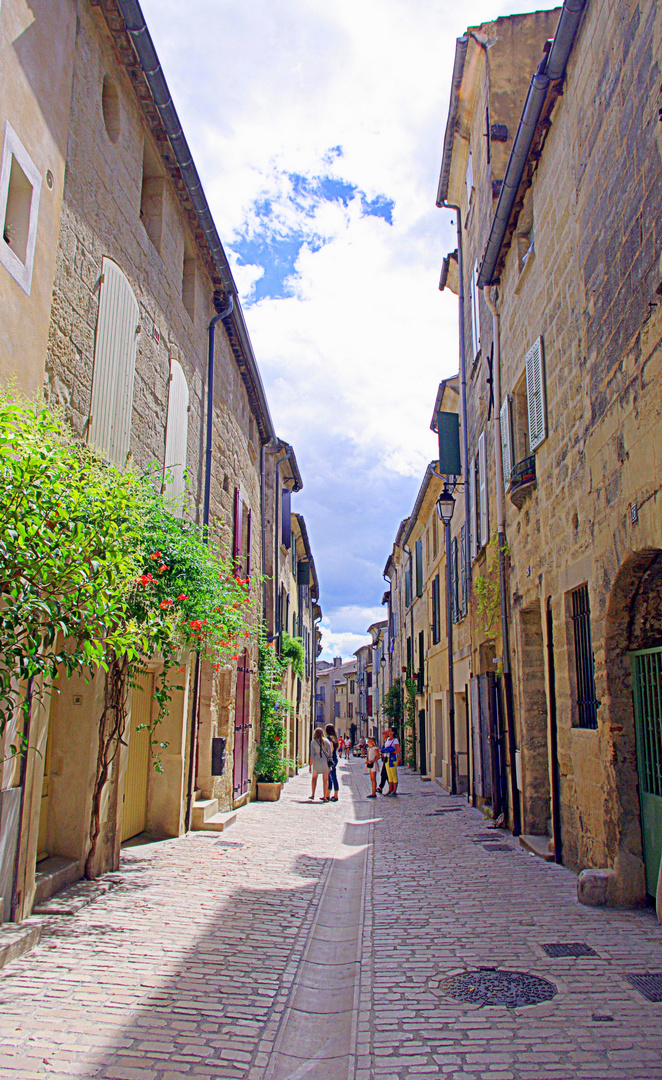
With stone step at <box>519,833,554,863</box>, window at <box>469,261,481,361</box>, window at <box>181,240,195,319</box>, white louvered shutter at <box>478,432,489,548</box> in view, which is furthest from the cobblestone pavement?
window at <box>469,261,481,361</box>

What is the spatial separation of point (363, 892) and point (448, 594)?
32.5ft

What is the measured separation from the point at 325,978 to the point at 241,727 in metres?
8.47

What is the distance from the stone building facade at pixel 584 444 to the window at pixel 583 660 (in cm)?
2

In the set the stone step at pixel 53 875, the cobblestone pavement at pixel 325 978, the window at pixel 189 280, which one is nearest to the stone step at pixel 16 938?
the cobblestone pavement at pixel 325 978

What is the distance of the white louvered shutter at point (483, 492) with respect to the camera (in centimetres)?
1183

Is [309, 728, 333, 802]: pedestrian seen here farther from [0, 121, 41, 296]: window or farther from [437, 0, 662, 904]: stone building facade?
[0, 121, 41, 296]: window

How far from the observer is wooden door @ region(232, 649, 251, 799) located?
12703 millimetres

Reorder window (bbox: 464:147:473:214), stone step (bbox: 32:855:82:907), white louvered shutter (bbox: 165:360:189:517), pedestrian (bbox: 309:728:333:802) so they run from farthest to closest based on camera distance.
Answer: pedestrian (bbox: 309:728:333:802) → window (bbox: 464:147:473:214) → white louvered shutter (bbox: 165:360:189:517) → stone step (bbox: 32:855:82:907)

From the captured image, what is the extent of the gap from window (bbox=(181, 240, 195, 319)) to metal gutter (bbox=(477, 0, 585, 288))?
13.7 ft

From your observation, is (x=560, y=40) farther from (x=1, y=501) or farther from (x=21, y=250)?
(x=1, y=501)

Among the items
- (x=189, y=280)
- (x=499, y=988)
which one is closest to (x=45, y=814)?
(x=499, y=988)

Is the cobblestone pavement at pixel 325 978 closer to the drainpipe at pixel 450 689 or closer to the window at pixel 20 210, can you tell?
the window at pixel 20 210

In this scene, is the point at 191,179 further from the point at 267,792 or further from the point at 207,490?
the point at 267,792

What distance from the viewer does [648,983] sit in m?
4.18
